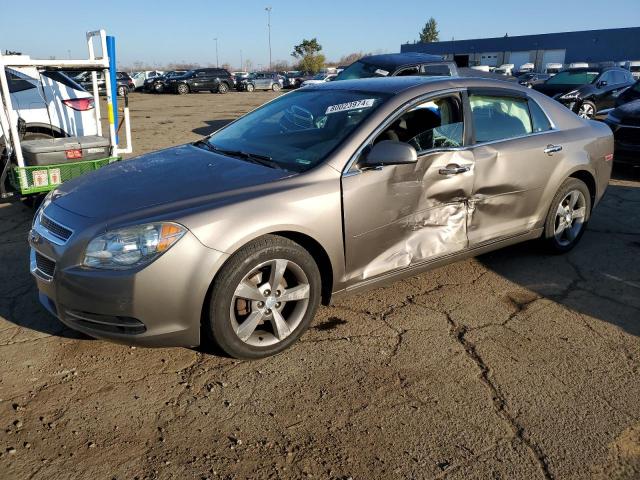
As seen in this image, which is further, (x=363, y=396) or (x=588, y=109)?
(x=588, y=109)

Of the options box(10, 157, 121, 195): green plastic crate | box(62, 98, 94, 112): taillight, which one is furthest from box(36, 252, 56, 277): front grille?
box(62, 98, 94, 112): taillight

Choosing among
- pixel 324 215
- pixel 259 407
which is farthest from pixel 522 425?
pixel 324 215

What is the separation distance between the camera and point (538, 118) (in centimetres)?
431

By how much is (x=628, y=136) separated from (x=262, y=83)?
33.2 metres

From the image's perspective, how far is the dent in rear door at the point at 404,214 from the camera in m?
3.19

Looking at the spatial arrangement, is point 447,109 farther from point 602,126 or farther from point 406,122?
point 602,126

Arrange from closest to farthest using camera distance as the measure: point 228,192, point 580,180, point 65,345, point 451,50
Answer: point 228,192 → point 65,345 → point 580,180 → point 451,50

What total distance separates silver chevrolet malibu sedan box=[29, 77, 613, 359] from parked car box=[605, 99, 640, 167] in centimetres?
400

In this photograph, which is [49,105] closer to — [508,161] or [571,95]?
[508,161]

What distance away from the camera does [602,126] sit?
15.9ft

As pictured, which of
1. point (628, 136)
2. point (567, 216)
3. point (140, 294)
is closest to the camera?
point (140, 294)

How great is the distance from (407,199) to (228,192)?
119 cm

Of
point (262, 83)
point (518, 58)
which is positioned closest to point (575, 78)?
point (262, 83)

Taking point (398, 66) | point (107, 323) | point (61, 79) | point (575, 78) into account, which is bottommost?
point (107, 323)
